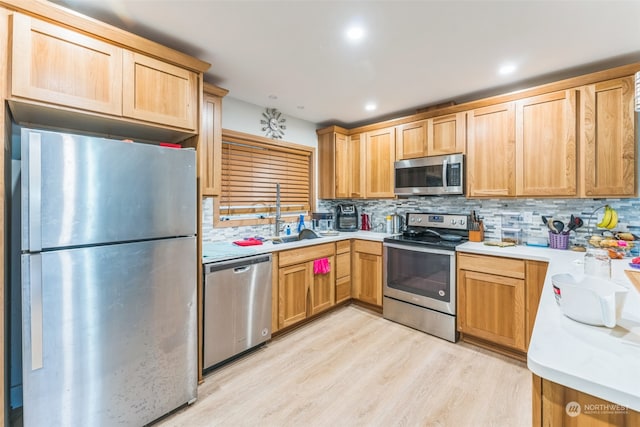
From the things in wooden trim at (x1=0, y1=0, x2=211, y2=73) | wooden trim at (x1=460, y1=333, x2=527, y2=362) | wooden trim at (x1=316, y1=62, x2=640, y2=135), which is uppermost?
wooden trim at (x1=316, y1=62, x2=640, y2=135)

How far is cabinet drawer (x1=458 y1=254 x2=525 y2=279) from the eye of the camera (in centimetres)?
233

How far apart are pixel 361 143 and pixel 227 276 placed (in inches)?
95.2

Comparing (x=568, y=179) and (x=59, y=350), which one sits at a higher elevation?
(x=568, y=179)

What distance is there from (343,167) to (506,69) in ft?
6.60

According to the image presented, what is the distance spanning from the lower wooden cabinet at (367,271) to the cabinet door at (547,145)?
5.02 feet

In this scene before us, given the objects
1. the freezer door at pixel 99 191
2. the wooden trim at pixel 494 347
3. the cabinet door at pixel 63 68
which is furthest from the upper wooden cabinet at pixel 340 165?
the cabinet door at pixel 63 68

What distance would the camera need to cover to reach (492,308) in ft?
8.07

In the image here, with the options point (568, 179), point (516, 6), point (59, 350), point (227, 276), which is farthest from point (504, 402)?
point (59, 350)

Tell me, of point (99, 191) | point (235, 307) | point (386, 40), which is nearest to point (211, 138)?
point (99, 191)

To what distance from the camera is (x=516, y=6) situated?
1.57 m

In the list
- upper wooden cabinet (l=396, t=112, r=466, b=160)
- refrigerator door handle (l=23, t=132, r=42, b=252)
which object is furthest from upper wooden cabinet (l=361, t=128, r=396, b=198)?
refrigerator door handle (l=23, t=132, r=42, b=252)

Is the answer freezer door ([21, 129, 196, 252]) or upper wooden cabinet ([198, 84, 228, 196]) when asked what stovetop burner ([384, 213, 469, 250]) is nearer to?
upper wooden cabinet ([198, 84, 228, 196])

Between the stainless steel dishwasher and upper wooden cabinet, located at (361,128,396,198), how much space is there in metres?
1.74

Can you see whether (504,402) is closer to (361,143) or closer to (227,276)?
(227,276)
